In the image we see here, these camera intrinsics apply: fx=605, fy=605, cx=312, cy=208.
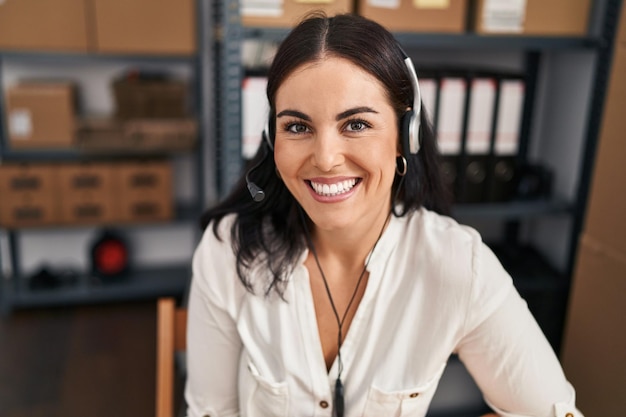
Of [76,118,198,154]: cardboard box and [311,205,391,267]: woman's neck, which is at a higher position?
[311,205,391,267]: woman's neck

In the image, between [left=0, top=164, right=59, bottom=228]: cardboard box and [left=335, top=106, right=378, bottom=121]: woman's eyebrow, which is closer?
[left=335, top=106, right=378, bottom=121]: woman's eyebrow

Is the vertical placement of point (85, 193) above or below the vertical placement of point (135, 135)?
below

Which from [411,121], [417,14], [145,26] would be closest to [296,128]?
[411,121]

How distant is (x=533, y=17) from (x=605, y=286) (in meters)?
0.93

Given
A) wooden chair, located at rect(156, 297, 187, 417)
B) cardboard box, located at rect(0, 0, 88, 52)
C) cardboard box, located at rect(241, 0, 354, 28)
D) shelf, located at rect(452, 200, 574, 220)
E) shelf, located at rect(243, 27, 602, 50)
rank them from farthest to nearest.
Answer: cardboard box, located at rect(0, 0, 88, 52), shelf, located at rect(452, 200, 574, 220), shelf, located at rect(243, 27, 602, 50), cardboard box, located at rect(241, 0, 354, 28), wooden chair, located at rect(156, 297, 187, 417)

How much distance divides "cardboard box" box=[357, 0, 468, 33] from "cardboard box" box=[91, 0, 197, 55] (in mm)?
1091

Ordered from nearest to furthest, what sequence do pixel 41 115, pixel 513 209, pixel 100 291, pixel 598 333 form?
pixel 598 333, pixel 513 209, pixel 41 115, pixel 100 291

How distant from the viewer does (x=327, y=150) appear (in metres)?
0.96

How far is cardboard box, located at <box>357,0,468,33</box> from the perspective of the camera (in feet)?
5.83

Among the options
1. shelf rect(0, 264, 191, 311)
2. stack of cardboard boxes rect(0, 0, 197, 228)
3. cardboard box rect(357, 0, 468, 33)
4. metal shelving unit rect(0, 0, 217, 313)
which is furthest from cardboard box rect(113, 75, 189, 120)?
cardboard box rect(357, 0, 468, 33)

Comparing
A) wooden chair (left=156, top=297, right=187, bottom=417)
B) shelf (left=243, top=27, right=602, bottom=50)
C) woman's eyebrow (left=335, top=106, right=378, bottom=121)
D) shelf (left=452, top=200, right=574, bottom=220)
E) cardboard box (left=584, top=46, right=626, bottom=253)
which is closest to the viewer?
woman's eyebrow (left=335, top=106, right=378, bottom=121)

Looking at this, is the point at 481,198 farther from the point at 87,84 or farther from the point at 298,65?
the point at 87,84

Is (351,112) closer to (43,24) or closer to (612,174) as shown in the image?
(612,174)

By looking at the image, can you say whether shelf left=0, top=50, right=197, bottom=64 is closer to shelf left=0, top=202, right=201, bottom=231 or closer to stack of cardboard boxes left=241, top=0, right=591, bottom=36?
shelf left=0, top=202, right=201, bottom=231
